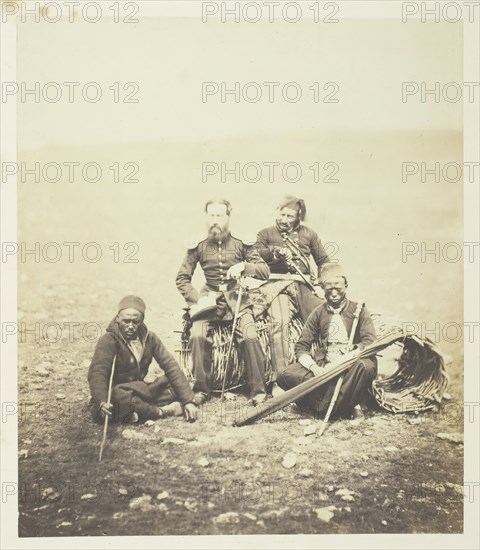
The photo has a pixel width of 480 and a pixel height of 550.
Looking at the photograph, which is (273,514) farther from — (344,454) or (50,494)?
(50,494)

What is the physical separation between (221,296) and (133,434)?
792 mm

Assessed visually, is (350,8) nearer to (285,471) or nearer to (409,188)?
(409,188)

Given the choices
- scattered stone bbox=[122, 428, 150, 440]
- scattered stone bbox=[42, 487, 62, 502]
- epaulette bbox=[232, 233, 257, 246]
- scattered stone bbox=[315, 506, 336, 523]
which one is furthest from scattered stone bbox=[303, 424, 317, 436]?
scattered stone bbox=[42, 487, 62, 502]

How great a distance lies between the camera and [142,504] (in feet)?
10.7

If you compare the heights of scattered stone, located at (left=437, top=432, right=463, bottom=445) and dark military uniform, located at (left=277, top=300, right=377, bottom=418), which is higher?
dark military uniform, located at (left=277, top=300, right=377, bottom=418)

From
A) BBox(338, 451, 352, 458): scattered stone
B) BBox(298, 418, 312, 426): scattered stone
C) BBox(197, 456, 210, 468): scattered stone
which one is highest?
BBox(298, 418, 312, 426): scattered stone

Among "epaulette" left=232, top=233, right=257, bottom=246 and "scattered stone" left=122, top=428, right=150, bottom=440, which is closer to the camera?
"scattered stone" left=122, top=428, right=150, bottom=440

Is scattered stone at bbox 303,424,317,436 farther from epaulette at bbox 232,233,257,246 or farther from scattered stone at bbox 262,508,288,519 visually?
epaulette at bbox 232,233,257,246

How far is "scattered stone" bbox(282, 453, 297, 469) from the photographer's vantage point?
330cm

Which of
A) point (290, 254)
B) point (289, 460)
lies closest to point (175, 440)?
point (289, 460)

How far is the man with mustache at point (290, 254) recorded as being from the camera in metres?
3.43

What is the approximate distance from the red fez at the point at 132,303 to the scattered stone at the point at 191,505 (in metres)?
0.92

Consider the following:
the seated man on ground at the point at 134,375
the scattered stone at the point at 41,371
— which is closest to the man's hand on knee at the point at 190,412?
the seated man on ground at the point at 134,375

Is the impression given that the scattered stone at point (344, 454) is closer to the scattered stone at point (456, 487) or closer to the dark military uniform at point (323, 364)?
the dark military uniform at point (323, 364)
